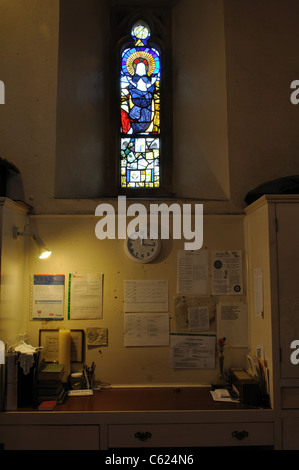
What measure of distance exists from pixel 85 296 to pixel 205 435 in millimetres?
1091

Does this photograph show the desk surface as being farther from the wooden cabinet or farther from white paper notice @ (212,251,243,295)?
white paper notice @ (212,251,243,295)

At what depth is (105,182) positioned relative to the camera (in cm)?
274

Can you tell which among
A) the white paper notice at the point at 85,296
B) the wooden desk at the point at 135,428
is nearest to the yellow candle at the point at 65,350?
the white paper notice at the point at 85,296

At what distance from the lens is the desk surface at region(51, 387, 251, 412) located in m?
1.75


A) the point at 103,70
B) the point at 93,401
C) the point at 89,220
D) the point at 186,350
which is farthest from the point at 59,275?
the point at 103,70

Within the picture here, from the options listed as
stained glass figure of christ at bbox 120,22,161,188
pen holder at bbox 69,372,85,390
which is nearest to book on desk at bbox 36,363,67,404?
pen holder at bbox 69,372,85,390

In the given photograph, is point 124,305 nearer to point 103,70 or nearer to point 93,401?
point 93,401

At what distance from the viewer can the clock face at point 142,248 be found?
2178mm

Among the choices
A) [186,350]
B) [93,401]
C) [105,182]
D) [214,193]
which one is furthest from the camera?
[105,182]

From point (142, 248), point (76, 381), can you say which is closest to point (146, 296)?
point (142, 248)

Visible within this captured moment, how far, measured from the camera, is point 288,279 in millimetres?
1747

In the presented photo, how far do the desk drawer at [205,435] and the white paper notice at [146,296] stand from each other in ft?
2.31

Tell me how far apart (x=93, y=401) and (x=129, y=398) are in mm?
215

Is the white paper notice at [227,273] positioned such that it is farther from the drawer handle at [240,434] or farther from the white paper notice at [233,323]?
the drawer handle at [240,434]
